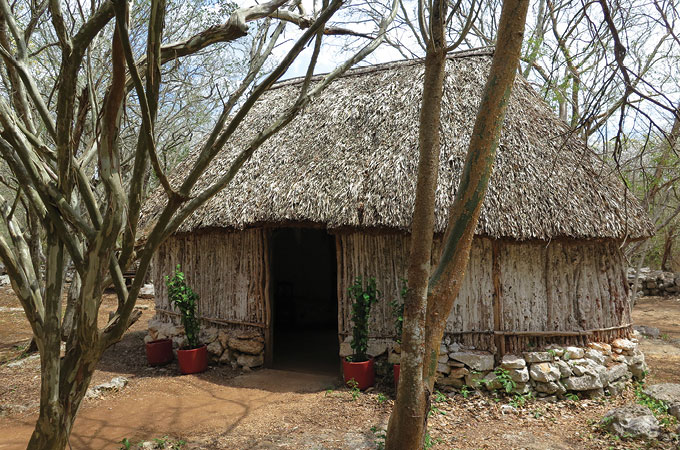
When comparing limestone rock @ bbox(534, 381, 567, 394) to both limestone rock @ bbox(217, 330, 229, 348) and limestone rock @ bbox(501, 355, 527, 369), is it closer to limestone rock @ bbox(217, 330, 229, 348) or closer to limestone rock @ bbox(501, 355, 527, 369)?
limestone rock @ bbox(501, 355, 527, 369)

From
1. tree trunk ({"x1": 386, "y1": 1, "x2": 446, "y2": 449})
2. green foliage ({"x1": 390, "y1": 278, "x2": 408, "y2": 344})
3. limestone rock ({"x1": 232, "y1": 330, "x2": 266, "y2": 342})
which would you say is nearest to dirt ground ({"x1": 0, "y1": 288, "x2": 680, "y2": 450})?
limestone rock ({"x1": 232, "y1": 330, "x2": 266, "y2": 342})

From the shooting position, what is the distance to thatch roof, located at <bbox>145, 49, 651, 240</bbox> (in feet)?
17.8

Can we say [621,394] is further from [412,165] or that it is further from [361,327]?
[412,165]

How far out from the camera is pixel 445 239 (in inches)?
130

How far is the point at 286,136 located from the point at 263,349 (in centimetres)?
322

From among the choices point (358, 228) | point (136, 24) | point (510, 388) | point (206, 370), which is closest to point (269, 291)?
point (206, 370)

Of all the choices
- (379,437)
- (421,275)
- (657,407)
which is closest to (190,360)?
(379,437)

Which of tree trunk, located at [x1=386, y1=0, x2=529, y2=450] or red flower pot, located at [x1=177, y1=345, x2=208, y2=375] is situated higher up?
tree trunk, located at [x1=386, y1=0, x2=529, y2=450]

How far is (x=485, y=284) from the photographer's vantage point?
18.6 ft

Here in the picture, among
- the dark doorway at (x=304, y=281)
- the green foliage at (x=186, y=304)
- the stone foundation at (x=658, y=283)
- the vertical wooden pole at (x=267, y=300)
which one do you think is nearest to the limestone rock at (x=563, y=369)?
the vertical wooden pole at (x=267, y=300)

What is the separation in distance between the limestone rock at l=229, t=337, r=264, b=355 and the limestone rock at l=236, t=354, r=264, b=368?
0.21 feet

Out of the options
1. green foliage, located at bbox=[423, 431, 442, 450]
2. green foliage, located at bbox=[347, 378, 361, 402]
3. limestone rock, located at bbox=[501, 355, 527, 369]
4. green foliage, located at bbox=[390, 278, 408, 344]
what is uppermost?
green foliage, located at bbox=[390, 278, 408, 344]

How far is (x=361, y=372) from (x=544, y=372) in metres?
2.09

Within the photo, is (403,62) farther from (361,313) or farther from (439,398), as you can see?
(439,398)
